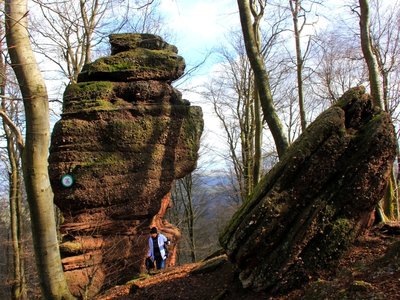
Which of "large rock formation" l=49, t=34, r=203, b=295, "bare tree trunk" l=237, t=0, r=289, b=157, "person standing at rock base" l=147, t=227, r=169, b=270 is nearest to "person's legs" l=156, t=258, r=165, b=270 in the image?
"person standing at rock base" l=147, t=227, r=169, b=270

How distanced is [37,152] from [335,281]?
4.77 m

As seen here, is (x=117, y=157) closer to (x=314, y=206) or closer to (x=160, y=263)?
(x=160, y=263)

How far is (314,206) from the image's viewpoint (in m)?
5.12

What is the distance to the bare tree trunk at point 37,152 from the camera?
6328 mm

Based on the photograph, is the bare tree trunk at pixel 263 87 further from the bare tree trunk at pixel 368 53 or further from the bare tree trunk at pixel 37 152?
the bare tree trunk at pixel 37 152

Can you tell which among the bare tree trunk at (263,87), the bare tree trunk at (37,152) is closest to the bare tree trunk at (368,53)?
the bare tree trunk at (263,87)

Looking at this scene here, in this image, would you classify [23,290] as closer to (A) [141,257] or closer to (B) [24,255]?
(B) [24,255]

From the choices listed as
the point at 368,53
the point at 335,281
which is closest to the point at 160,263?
the point at 335,281

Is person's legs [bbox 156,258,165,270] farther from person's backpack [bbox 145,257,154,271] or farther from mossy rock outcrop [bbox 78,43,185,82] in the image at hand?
mossy rock outcrop [bbox 78,43,185,82]

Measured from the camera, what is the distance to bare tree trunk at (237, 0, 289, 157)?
8703 millimetres

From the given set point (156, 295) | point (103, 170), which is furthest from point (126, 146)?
point (156, 295)

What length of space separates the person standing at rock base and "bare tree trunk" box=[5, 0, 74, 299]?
122 inches

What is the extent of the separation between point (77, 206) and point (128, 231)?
4.39ft

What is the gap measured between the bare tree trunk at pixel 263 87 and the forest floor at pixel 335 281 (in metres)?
3.10
